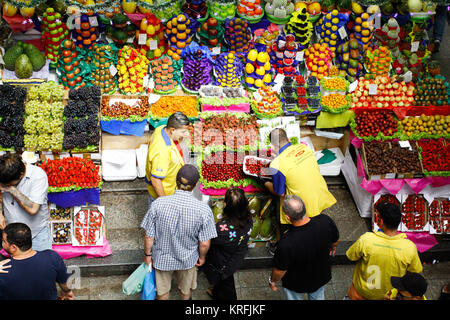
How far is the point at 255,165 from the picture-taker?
5.62 metres

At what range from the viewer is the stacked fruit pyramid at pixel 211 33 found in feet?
23.3

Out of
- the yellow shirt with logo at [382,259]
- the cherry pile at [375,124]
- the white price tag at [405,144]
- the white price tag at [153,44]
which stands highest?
the white price tag at [153,44]

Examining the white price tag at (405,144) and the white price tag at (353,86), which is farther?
the white price tag at (353,86)

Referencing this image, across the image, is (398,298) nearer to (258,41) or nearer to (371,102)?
Result: (371,102)

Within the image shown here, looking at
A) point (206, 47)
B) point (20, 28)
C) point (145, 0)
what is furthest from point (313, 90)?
point (20, 28)

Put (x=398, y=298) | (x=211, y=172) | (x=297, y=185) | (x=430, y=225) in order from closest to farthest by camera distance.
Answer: (x=398, y=298) → (x=297, y=185) → (x=211, y=172) → (x=430, y=225)

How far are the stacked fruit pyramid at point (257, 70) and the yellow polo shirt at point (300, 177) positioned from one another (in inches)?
80.5

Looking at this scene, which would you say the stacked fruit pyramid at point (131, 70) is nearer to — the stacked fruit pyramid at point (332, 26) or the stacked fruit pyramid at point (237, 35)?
the stacked fruit pyramid at point (237, 35)

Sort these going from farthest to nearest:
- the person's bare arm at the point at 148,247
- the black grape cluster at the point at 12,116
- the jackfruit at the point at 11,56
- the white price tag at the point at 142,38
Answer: the white price tag at the point at 142,38, the jackfruit at the point at 11,56, the black grape cluster at the point at 12,116, the person's bare arm at the point at 148,247

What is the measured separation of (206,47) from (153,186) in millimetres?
2951

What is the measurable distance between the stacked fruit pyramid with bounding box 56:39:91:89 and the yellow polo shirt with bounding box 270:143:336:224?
317 cm

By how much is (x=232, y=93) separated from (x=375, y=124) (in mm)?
1909

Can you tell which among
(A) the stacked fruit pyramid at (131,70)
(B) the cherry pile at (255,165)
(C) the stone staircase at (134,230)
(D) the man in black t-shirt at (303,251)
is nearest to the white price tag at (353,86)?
(C) the stone staircase at (134,230)

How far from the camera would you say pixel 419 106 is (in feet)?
21.8
